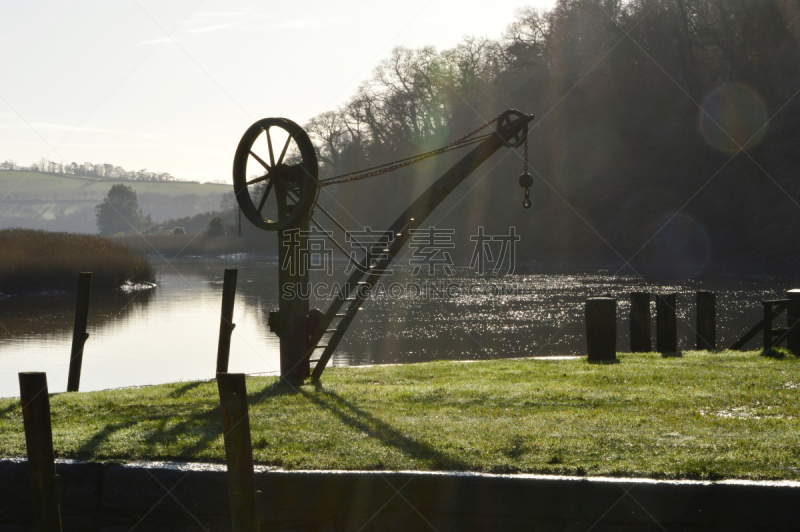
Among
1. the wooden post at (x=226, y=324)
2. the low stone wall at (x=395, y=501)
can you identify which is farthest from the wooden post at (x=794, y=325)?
the wooden post at (x=226, y=324)

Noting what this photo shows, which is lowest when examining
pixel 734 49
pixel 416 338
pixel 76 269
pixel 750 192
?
pixel 416 338

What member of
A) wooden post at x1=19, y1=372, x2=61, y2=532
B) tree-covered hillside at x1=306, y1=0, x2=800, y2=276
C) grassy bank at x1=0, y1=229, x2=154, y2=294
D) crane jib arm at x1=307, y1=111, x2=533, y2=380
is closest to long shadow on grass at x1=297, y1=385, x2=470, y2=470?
crane jib arm at x1=307, y1=111, x2=533, y2=380

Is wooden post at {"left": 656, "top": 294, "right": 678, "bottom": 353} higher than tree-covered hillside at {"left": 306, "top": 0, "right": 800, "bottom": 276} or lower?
lower

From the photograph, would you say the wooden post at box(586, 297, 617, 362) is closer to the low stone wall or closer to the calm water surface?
the calm water surface

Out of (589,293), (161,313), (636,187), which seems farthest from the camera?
(636,187)

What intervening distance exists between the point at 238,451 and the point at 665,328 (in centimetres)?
1096

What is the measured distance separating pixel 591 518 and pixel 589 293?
26824 millimetres

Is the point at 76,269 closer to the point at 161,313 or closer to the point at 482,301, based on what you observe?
the point at 161,313

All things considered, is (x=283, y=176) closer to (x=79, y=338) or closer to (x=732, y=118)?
(x=79, y=338)

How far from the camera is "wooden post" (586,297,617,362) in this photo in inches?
474

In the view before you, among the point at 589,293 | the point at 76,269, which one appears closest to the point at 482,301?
the point at 589,293

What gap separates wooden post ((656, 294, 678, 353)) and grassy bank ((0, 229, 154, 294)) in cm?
2685

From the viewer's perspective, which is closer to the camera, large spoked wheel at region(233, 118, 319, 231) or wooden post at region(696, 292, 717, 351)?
large spoked wheel at region(233, 118, 319, 231)

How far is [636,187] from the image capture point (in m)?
51.1
